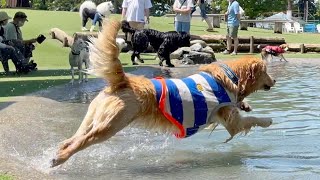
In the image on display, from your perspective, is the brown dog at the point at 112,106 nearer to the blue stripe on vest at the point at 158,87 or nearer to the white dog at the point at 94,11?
the blue stripe on vest at the point at 158,87

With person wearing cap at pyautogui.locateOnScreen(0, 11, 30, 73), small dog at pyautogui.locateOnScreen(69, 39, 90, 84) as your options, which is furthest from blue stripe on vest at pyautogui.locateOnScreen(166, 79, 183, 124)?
person wearing cap at pyautogui.locateOnScreen(0, 11, 30, 73)

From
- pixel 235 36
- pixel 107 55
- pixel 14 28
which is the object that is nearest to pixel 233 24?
pixel 235 36

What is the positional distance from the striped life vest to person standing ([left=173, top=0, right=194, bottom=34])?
11934mm

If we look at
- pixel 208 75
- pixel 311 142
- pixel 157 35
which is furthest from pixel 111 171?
pixel 157 35

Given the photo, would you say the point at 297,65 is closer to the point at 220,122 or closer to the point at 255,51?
the point at 255,51

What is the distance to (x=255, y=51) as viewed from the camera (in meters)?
22.4

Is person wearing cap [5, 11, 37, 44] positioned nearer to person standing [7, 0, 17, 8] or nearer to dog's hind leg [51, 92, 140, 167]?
dog's hind leg [51, 92, 140, 167]

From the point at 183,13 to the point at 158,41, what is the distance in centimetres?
145

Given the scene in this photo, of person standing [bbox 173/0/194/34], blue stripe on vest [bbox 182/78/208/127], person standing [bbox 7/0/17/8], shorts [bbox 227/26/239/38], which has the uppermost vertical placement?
person standing [bbox 7/0/17/8]

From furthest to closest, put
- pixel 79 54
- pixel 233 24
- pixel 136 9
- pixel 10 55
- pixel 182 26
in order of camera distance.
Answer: pixel 233 24 < pixel 182 26 < pixel 136 9 < pixel 10 55 < pixel 79 54

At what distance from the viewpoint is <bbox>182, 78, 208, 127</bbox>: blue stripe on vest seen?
570 cm

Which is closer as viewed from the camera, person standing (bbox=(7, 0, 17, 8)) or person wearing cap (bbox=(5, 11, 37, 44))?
person wearing cap (bbox=(5, 11, 37, 44))

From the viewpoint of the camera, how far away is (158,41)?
55.7ft

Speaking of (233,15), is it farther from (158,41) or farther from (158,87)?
(158,87)
